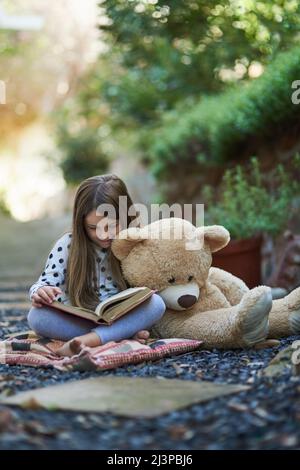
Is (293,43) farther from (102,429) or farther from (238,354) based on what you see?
(102,429)

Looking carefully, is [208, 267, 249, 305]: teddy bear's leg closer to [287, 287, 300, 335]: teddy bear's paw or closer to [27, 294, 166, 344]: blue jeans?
[287, 287, 300, 335]: teddy bear's paw

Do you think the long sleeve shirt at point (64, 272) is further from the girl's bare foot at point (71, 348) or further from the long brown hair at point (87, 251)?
the girl's bare foot at point (71, 348)

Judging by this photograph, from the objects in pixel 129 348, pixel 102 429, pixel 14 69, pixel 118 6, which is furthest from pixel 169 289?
pixel 14 69

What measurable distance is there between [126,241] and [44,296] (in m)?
0.40

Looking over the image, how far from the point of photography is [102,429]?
5.56 feet

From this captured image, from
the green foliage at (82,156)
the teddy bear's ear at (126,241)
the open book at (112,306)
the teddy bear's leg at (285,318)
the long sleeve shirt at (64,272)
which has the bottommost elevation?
the teddy bear's leg at (285,318)

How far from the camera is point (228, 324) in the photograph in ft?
8.86

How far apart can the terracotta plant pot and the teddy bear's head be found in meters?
1.06

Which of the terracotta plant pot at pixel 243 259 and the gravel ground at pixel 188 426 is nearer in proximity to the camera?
the gravel ground at pixel 188 426

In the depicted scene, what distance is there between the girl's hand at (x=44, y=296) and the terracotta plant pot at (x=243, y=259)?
4.63 feet

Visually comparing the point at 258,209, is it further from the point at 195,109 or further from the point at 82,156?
the point at 82,156

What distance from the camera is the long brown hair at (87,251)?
2.88 m

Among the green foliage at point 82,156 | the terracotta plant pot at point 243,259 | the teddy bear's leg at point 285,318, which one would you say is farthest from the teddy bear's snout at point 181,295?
the green foliage at point 82,156
